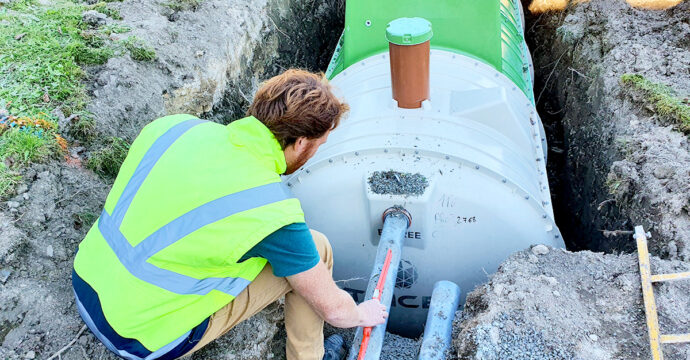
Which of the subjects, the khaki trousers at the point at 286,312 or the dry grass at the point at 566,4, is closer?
the khaki trousers at the point at 286,312

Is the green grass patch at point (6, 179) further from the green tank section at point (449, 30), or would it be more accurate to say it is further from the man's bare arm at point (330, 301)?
the green tank section at point (449, 30)

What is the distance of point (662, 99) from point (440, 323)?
7.34 feet

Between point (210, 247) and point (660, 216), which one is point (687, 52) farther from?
point (210, 247)

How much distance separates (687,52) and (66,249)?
439 centimetres

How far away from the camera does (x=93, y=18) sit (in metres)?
3.72

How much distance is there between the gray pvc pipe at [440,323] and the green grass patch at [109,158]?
6.33 ft

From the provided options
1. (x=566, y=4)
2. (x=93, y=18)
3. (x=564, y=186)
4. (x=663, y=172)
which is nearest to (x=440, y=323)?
(x=663, y=172)

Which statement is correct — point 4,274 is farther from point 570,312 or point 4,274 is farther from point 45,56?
point 570,312

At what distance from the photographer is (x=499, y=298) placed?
231 centimetres

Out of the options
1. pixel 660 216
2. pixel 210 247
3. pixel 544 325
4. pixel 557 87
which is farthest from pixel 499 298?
pixel 557 87

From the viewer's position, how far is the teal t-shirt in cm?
172

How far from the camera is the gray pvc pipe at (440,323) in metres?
2.25

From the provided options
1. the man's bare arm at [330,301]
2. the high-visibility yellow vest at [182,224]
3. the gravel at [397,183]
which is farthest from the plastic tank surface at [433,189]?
the high-visibility yellow vest at [182,224]

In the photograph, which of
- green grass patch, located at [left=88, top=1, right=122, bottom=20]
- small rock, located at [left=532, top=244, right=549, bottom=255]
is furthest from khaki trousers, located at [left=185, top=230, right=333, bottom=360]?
green grass patch, located at [left=88, top=1, right=122, bottom=20]
